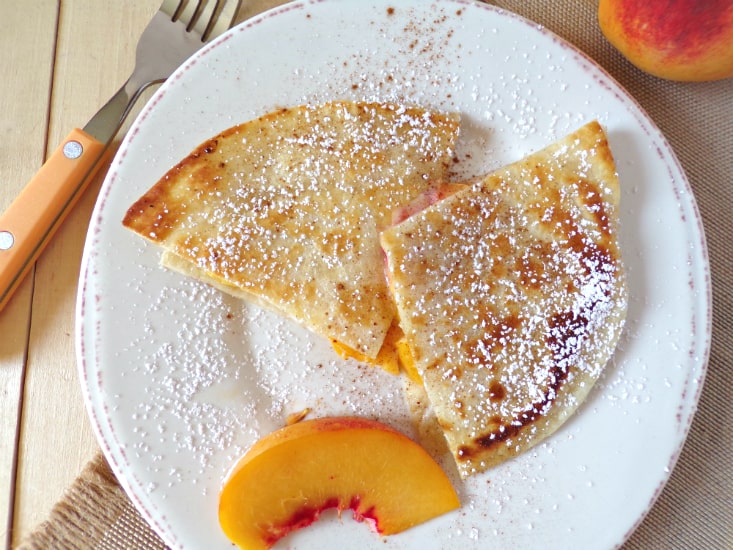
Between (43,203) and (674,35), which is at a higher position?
(674,35)

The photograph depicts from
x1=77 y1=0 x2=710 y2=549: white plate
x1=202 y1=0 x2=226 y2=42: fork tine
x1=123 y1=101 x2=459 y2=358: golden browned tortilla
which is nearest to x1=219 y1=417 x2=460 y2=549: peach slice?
x1=77 y1=0 x2=710 y2=549: white plate

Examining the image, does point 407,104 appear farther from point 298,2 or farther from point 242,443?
point 242,443

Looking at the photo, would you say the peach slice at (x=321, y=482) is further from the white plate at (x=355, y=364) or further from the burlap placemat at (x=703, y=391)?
the burlap placemat at (x=703, y=391)

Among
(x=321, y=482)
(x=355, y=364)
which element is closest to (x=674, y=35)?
(x=355, y=364)

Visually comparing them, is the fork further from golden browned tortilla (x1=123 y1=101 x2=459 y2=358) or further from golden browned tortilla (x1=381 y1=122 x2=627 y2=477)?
golden browned tortilla (x1=381 y1=122 x2=627 y2=477)

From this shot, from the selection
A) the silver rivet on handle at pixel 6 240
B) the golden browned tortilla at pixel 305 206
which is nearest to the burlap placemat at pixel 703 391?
the golden browned tortilla at pixel 305 206

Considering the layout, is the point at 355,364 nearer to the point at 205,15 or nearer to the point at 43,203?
the point at 43,203

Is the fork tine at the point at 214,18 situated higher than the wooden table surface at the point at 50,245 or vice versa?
the fork tine at the point at 214,18
